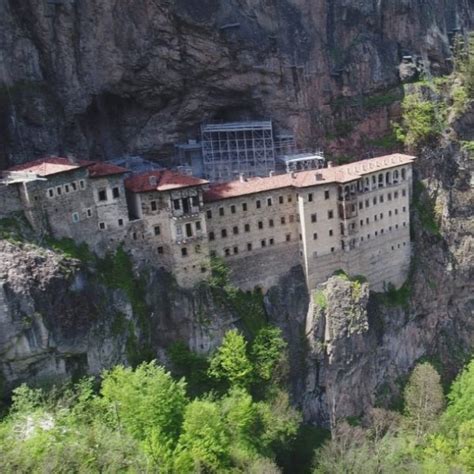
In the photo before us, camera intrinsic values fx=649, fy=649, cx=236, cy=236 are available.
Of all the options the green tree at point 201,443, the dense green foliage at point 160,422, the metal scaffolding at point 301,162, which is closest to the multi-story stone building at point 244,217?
the metal scaffolding at point 301,162

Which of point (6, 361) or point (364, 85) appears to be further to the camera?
point (364, 85)

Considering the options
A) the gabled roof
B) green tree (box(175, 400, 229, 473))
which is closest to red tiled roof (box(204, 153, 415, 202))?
the gabled roof

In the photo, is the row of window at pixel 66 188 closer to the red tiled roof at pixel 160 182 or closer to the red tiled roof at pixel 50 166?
the red tiled roof at pixel 50 166

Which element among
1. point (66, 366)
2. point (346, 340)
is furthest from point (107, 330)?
point (346, 340)

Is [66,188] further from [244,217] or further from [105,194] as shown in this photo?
[244,217]

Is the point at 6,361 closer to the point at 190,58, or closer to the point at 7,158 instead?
the point at 7,158

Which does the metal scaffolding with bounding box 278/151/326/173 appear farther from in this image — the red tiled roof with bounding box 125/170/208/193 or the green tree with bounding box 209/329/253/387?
the green tree with bounding box 209/329/253/387

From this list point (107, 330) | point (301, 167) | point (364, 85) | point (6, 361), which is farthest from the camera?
point (364, 85)
